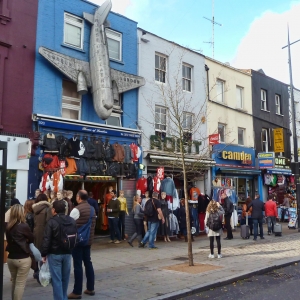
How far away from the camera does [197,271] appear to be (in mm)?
9133

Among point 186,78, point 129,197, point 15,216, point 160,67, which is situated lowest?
point 15,216

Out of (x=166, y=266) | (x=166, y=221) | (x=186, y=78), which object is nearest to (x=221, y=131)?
(x=186, y=78)

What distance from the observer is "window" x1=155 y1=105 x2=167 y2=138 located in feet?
58.0

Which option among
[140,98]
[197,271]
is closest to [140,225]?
[197,271]

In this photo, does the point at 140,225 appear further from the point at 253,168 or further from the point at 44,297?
the point at 253,168

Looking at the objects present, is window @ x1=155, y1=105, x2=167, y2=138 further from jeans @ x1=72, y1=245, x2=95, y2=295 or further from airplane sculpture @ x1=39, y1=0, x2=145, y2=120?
jeans @ x1=72, y1=245, x2=95, y2=295

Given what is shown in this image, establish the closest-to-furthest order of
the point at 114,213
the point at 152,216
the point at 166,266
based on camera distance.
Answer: the point at 166,266 < the point at 152,216 < the point at 114,213

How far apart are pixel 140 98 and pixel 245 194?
377 inches

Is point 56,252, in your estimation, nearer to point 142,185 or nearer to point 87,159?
point 87,159

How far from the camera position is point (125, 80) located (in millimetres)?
16375

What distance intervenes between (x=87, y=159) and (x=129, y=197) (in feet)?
8.02

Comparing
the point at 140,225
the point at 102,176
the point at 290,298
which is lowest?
the point at 290,298

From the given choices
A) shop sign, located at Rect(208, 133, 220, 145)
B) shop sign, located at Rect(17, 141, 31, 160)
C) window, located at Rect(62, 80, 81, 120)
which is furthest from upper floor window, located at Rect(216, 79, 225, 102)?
shop sign, located at Rect(17, 141, 31, 160)

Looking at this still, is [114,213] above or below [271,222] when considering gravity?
above
